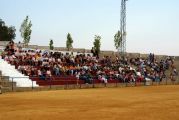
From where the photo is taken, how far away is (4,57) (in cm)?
3834

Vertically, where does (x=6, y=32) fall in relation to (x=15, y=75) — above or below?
above

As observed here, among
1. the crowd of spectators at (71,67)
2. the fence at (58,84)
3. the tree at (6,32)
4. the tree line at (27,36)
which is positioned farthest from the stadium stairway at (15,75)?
the tree at (6,32)

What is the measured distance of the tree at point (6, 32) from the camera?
107 meters

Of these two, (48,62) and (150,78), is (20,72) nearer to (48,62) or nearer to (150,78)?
(48,62)

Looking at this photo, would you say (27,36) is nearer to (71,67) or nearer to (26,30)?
(26,30)

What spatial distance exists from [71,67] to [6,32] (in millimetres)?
72810

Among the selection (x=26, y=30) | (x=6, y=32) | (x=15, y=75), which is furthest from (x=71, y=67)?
(x=6, y=32)

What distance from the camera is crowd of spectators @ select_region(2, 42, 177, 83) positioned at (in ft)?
124

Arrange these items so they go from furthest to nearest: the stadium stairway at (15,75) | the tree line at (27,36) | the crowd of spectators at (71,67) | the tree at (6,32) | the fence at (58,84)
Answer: the tree at (6,32)
the tree line at (27,36)
the crowd of spectators at (71,67)
the stadium stairway at (15,75)
the fence at (58,84)

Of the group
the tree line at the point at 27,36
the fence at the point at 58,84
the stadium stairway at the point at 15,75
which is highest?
the tree line at the point at 27,36

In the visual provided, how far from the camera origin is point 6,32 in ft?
362

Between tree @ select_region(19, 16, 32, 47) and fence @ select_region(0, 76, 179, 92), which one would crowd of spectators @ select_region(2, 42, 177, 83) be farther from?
tree @ select_region(19, 16, 32, 47)

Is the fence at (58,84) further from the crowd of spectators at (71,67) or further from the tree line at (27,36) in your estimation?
the tree line at (27,36)

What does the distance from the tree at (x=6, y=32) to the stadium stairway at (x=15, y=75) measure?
69.8 metres
